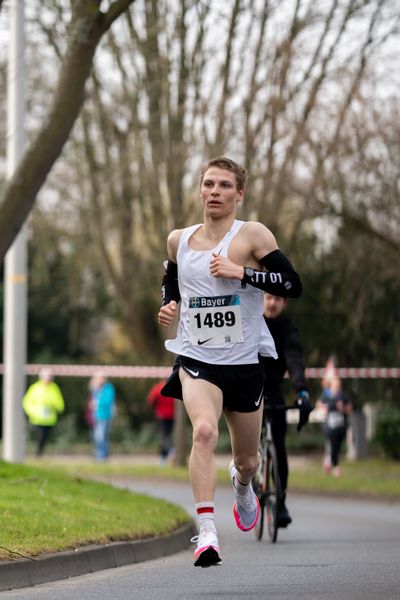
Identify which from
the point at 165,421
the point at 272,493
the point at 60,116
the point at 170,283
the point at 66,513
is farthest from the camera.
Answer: the point at 165,421

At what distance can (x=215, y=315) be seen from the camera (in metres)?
8.46

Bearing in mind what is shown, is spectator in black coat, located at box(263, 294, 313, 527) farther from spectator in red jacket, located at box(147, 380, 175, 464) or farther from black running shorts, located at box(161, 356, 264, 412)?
spectator in red jacket, located at box(147, 380, 175, 464)

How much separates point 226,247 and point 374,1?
53.3ft

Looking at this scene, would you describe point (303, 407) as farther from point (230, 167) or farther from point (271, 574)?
point (230, 167)

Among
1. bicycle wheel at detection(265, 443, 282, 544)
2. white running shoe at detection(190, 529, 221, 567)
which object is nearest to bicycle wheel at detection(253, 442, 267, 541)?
bicycle wheel at detection(265, 443, 282, 544)

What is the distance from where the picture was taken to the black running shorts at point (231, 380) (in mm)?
8469

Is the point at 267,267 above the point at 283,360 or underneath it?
above

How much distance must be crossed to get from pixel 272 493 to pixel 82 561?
3042 millimetres

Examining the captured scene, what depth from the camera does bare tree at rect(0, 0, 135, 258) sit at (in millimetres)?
13492

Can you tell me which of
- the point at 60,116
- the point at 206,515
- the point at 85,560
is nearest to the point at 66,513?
the point at 85,560

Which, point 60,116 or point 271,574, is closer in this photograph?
point 271,574

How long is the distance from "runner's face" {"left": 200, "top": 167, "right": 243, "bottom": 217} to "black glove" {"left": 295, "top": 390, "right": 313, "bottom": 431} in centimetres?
386

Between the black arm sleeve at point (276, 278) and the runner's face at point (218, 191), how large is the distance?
375 millimetres

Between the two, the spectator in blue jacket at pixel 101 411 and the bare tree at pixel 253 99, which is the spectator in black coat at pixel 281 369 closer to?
the bare tree at pixel 253 99
